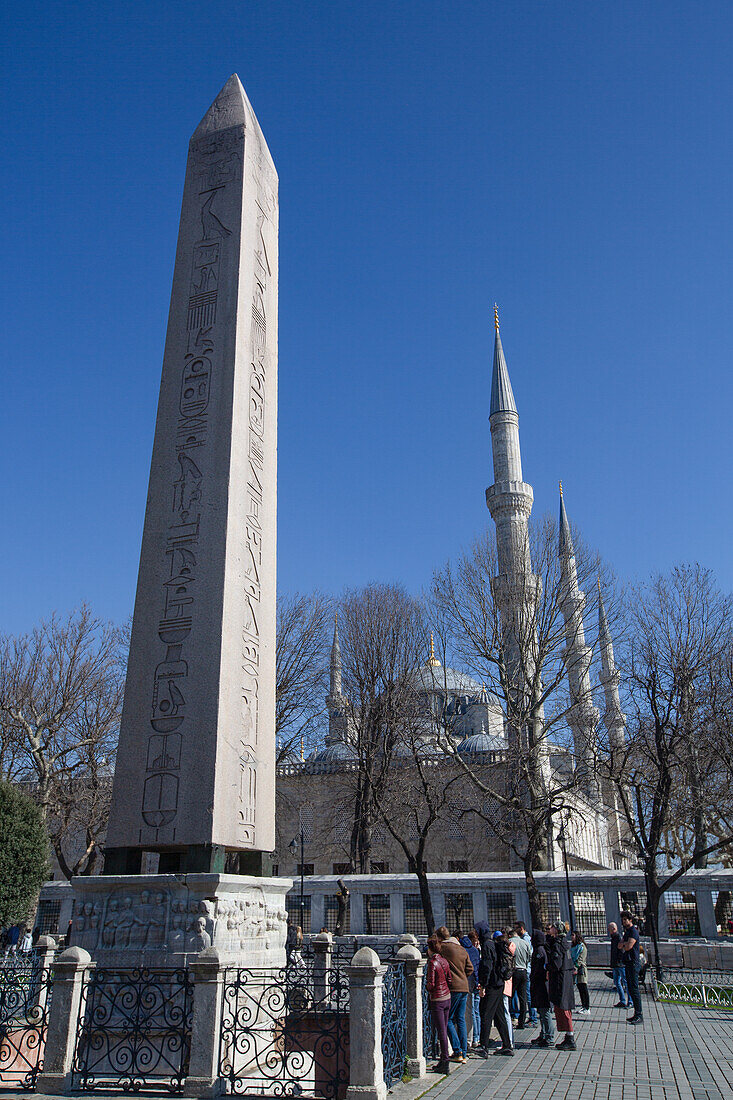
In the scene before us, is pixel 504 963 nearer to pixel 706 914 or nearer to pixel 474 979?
pixel 474 979

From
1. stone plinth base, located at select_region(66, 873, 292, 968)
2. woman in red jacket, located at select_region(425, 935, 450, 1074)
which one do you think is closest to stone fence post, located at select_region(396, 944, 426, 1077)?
woman in red jacket, located at select_region(425, 935, 450, 1074)

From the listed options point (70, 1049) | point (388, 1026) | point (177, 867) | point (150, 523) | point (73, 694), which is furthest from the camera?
point (73, 694)

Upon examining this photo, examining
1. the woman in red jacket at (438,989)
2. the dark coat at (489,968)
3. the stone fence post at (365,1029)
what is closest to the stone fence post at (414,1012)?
the woman in red jacket at (438,989)

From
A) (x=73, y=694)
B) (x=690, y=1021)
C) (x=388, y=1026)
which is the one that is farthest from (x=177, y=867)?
(x=73, y=694)

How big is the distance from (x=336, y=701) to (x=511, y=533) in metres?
16.1

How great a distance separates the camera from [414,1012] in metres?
7.48

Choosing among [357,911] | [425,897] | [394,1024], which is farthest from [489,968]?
[357,911]

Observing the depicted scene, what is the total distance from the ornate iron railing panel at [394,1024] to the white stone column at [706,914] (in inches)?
609

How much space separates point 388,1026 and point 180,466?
5.43m

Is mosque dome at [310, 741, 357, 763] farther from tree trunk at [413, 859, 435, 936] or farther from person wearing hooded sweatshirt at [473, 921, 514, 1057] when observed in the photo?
person wearing hooded sweatshirt at [473, 921, 514, 1057]

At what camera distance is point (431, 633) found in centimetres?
2539

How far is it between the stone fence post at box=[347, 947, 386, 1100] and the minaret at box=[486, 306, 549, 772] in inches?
616

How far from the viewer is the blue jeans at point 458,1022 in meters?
8.16

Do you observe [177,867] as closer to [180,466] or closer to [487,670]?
[180,466]
